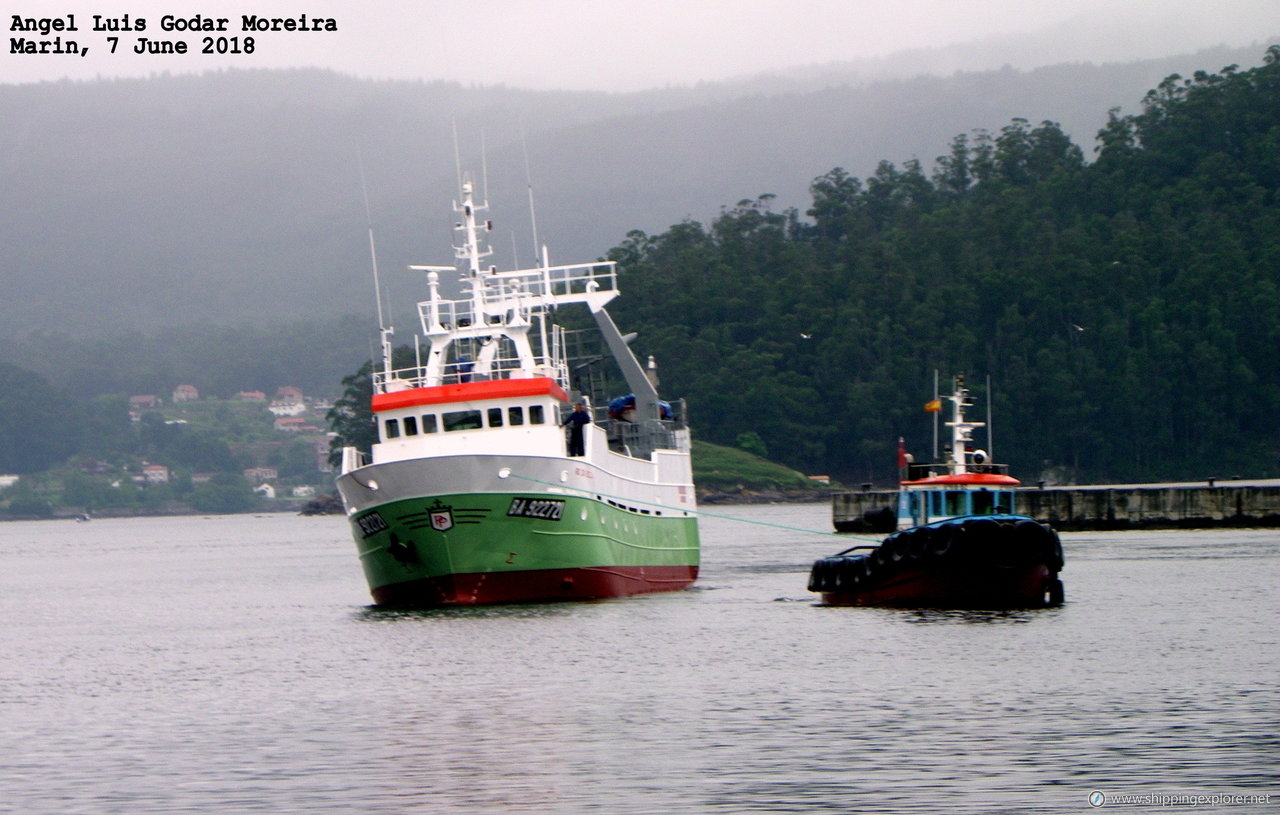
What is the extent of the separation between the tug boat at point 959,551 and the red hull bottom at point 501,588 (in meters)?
6.85

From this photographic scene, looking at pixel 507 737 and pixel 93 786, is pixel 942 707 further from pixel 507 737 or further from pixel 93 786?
pixel 93 786

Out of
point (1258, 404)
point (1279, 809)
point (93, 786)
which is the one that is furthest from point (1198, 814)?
point (1258, 404)

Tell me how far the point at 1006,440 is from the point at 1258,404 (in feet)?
81.3

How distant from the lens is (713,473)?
18750 centimetres

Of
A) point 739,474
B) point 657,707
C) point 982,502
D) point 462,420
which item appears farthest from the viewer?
point 739,474

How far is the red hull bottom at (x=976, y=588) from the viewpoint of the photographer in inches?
1781

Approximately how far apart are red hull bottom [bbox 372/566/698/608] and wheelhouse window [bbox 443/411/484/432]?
4280 mm

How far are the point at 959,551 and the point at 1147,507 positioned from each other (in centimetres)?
6078

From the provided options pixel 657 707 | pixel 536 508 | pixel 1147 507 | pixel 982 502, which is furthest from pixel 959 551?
pixel 1147 507

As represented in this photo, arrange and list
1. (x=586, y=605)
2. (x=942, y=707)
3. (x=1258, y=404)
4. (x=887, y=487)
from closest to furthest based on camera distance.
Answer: (x=942, y=707), (x=586, y=605), (x=1258, y=404), (x=887, y=487)

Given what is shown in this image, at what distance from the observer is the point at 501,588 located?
46.5 metres

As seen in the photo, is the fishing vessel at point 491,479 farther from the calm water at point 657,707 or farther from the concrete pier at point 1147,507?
Answer: the concrete pier at point 1147,507

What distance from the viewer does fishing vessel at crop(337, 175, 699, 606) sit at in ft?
150

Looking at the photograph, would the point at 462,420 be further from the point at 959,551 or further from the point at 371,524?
the point at 959,551
